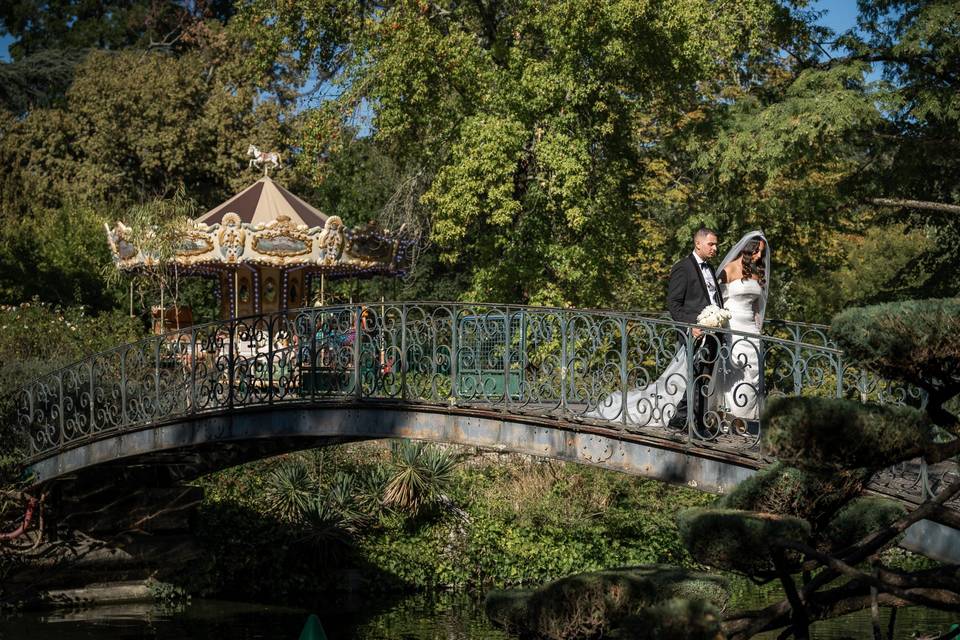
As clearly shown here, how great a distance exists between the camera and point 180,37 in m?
36.6

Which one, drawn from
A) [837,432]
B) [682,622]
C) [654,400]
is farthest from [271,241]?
[837,432]

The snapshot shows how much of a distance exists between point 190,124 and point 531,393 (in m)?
22.2

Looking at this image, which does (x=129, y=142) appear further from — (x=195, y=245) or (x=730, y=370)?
(x=730, y=370)

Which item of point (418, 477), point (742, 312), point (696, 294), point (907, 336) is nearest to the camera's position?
point (907, 336)

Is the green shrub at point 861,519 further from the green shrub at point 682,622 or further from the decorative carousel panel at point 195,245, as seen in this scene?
the decorative carousel panel at point 195,245

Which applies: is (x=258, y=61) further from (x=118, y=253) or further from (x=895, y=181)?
(x=895, y=181)

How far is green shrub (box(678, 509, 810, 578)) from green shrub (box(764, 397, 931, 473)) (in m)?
0.81

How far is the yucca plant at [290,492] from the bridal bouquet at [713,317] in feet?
31.7

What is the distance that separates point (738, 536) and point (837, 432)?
1266mm

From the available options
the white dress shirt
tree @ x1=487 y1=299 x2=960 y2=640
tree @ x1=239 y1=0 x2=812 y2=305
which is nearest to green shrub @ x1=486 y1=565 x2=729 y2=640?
tree @ x1=487 y1=299 x2=960 y2=640

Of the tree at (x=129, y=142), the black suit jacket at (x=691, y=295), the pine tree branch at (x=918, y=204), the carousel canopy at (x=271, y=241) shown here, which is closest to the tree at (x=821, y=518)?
the black suit jacket at (x=691, y=295)

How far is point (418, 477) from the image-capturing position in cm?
1856

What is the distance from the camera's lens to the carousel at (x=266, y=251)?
63.7 feet

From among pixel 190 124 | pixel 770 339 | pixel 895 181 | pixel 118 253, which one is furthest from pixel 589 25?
pixel 190 124
